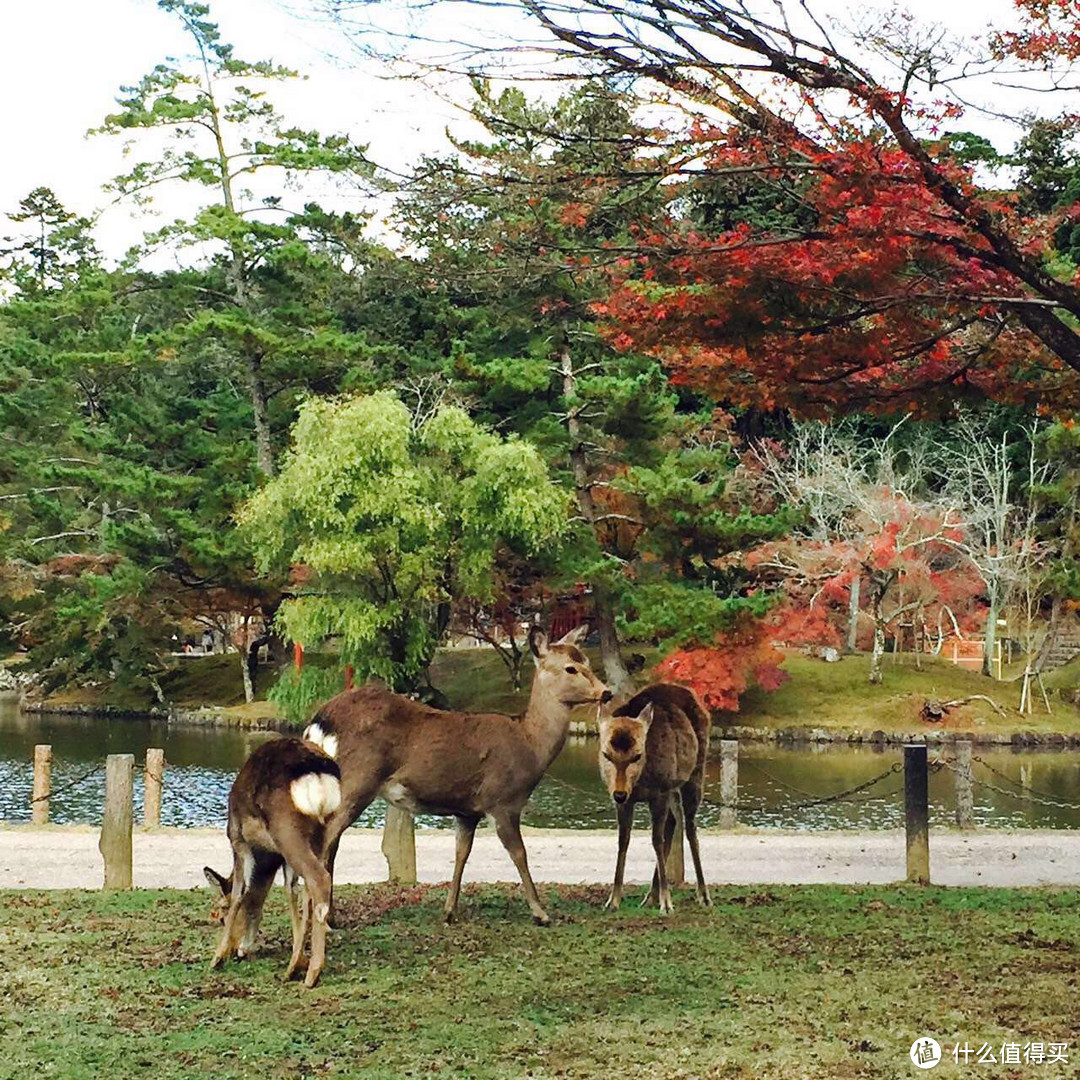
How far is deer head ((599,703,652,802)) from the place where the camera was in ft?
24.1

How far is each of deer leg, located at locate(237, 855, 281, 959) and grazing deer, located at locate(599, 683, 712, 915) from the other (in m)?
1.84

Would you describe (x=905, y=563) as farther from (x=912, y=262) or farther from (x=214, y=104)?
(x=912, y=262)

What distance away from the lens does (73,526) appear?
117 feet

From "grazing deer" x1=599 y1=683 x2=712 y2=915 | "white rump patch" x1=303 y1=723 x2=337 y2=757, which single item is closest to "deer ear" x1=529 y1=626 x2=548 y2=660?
"grazing deer" x1=599 y1=683 x2=712 y2=915

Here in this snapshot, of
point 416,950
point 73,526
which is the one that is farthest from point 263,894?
point 73,526

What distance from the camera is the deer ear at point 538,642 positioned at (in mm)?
7621

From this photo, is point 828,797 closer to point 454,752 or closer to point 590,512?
point 454,752

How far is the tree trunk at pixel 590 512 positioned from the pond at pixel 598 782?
166cm

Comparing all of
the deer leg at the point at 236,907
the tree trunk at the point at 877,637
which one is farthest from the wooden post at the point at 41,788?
the tree trunk at the point at 877,637

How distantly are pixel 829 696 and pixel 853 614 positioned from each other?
2934mm

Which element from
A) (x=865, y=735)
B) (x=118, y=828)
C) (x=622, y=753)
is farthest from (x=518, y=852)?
(x=865, y=735)

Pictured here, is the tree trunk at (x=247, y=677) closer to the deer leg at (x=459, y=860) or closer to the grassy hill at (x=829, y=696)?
the grassy hill at (x=829, y=696)

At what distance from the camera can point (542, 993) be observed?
18.7ft

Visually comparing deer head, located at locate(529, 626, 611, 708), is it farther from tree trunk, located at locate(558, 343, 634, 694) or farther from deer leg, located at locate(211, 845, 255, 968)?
tree trunk, located at locate(558, 343, 634, 694)
